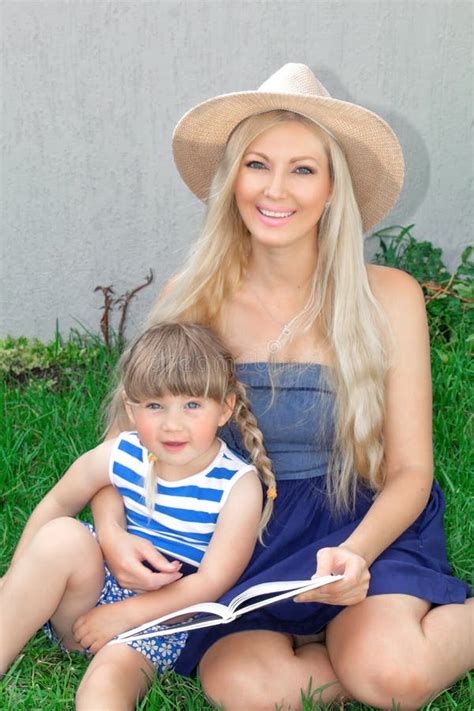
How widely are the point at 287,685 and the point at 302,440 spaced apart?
59 centimetres

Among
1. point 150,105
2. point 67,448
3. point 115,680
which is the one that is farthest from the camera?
point 150,105

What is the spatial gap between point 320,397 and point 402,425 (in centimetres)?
21

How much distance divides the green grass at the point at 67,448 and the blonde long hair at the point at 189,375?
44 cm

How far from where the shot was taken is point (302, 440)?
268 centimetres

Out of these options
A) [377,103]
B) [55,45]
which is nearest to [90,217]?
[55,45]

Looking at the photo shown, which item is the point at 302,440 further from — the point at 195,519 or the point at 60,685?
the point at 60,685

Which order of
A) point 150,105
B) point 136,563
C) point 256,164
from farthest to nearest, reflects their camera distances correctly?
1. point 150,105
2. point 256,164
3. point 136,563

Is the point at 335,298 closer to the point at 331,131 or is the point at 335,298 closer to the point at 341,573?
the point at 331,131

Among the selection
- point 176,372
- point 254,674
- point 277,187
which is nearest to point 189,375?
point 176,372

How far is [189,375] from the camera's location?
7.88 feet

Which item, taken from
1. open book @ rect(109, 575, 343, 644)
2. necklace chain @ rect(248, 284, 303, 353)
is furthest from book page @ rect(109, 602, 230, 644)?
necklace chain @ rect(248, 284, 303, 353)

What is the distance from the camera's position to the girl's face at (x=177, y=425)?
94.0 inches

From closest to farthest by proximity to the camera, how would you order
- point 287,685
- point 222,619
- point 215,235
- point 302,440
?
point 222,619, point 287,685, point 302,440, point 215,235

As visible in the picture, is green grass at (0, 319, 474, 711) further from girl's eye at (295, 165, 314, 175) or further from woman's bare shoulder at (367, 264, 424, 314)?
girl's eye at (295, 165, 314, 175)
